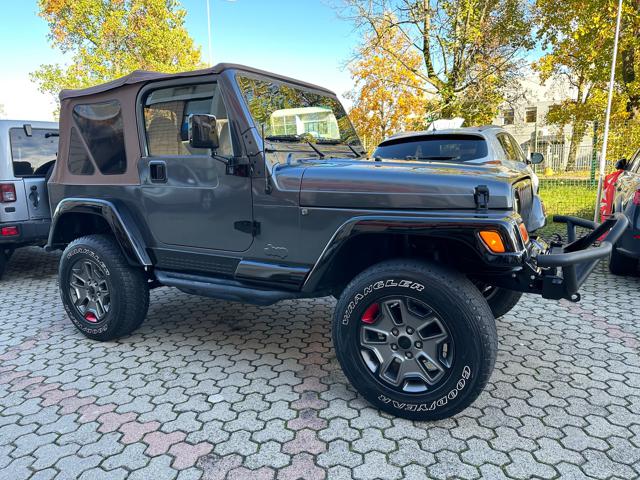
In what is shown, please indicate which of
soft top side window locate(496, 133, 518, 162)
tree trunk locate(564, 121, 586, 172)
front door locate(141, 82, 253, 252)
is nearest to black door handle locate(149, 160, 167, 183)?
front door locate(141, 82, 253, 252)

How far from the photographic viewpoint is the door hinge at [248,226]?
3.09m

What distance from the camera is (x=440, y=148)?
5742 millimetres

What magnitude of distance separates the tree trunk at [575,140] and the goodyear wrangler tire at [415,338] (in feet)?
33.0

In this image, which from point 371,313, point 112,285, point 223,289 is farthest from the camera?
point 112,285

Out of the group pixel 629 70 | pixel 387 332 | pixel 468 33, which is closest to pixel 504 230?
pixel 387 332

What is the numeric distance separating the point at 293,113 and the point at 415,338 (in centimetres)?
195

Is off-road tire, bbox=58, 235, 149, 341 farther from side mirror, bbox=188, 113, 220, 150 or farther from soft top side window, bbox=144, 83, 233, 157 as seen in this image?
side mirror, bbox=188, 113, 220, 150

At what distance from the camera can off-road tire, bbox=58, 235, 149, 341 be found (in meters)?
3.68

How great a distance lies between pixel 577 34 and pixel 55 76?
820 inches

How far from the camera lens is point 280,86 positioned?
3568 mm

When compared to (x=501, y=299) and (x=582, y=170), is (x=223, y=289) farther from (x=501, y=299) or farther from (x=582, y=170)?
(x=582, y=170)

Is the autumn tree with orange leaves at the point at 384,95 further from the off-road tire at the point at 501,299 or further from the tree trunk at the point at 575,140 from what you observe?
the off-road tire at the point at 501,299

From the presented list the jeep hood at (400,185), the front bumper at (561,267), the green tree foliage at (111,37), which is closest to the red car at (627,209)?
the front bumper at (561,267)

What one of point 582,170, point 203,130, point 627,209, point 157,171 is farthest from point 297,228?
point 582,170
